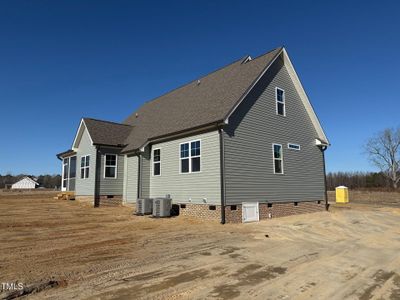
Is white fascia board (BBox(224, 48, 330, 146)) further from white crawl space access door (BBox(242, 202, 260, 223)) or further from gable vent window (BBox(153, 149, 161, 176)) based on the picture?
gable vent window (BBox(153, 149, 161, 176))

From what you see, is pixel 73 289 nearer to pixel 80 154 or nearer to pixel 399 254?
pixel 399 254

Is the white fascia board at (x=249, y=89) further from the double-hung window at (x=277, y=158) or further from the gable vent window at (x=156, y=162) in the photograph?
the gable vent window at (x=156, y=162)

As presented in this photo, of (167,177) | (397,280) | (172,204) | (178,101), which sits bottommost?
(397,280)

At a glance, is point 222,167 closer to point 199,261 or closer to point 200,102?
point 200,102

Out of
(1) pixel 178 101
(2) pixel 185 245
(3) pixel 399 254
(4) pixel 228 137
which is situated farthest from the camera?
(1) pixel 178 101

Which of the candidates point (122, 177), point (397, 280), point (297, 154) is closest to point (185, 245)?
point (397, 280)

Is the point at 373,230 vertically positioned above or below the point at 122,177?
below

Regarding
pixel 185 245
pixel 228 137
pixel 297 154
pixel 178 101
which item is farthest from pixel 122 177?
pixel 185 245

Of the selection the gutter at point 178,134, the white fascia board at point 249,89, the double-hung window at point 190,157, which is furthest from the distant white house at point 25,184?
the white fascia board at point 249,89

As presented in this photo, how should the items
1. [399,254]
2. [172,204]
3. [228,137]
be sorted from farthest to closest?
[172,204]
[228,137]
[399,254]

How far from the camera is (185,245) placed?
31.1 feet

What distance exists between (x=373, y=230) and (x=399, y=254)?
462cm

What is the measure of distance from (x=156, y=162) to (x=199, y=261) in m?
12.1

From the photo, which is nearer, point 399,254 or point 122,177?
point 399,254
